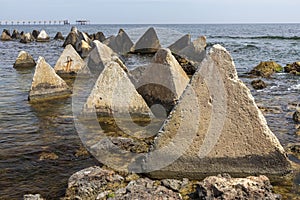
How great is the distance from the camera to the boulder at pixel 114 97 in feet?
27.8

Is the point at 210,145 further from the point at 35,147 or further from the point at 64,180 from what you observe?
the point at 35,147

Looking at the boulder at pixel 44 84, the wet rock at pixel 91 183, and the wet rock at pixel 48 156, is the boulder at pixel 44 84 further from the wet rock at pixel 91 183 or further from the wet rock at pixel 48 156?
the wet rock at pixel 91 183

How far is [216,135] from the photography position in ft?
17.8

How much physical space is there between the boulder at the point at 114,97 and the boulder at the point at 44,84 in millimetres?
2903

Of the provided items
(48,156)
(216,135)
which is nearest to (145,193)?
(216,135)

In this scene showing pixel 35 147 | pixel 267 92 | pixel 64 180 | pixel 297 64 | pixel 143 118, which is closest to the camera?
pixel 64 180

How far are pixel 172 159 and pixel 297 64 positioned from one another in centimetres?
1437

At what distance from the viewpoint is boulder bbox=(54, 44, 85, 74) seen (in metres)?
15.4

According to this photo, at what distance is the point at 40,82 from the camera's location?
1070cm

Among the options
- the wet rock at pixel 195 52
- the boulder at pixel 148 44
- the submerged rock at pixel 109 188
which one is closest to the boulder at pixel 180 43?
the boulder at pixel 148 44

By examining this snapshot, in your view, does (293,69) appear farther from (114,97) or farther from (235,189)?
(235,189)

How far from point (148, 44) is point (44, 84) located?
18.6m

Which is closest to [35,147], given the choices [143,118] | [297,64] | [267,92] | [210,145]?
[143,118]

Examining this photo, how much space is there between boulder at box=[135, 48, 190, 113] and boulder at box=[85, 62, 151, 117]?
85 cm
